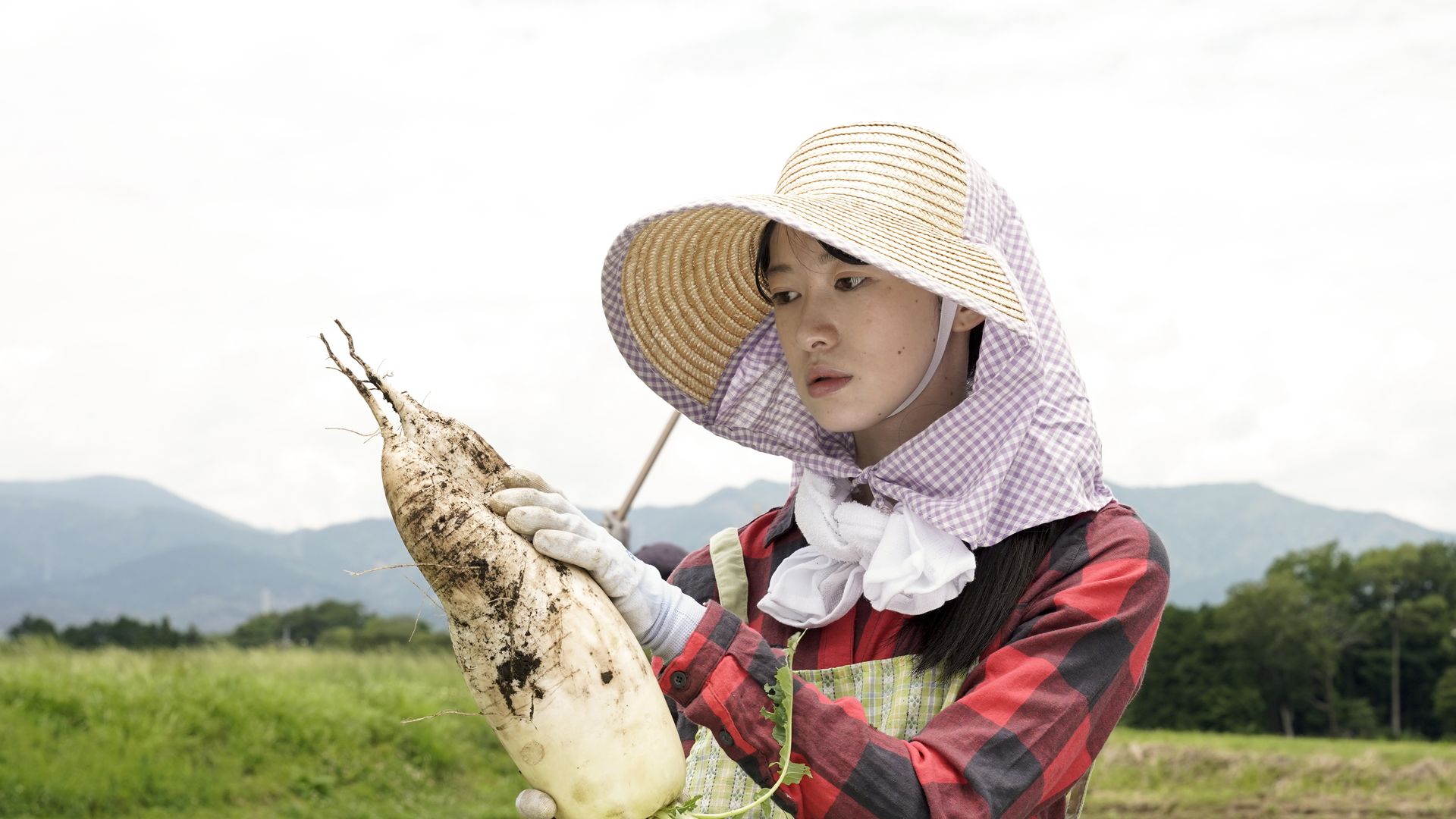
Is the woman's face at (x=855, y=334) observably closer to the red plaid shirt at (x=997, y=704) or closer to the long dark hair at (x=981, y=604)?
the long dark hair at (x=981, y=604)

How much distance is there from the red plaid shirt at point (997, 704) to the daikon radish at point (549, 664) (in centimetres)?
10

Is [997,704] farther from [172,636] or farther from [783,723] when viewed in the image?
[172,636]

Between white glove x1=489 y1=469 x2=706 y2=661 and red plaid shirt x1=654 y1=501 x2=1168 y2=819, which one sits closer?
red plaid shirt x1=654 y1=501 x2=1168 y2=819

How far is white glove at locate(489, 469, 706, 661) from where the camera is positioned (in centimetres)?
183

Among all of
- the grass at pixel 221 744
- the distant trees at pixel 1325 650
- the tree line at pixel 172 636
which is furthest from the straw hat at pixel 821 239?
the distant trees at pixel 1325 650

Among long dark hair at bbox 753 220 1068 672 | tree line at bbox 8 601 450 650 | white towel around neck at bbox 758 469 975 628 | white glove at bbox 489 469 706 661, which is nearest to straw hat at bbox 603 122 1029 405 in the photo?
long dark hair at bbox 753 220 1068 672

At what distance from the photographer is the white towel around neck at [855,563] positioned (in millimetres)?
1896

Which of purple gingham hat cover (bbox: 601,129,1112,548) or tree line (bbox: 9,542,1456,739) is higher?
purple gingham hat cover (bbox: 601,129,1112,548)

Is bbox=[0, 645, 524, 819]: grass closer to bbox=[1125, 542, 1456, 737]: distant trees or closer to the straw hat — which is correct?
the straw hat

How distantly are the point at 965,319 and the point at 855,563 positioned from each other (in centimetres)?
43

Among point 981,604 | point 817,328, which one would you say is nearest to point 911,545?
point 981,604

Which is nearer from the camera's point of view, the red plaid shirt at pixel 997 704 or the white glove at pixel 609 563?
the red plaid shirt at pixel 997 704

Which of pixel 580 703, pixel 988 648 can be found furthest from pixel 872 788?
pixel 580 703

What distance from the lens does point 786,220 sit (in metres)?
1.82
